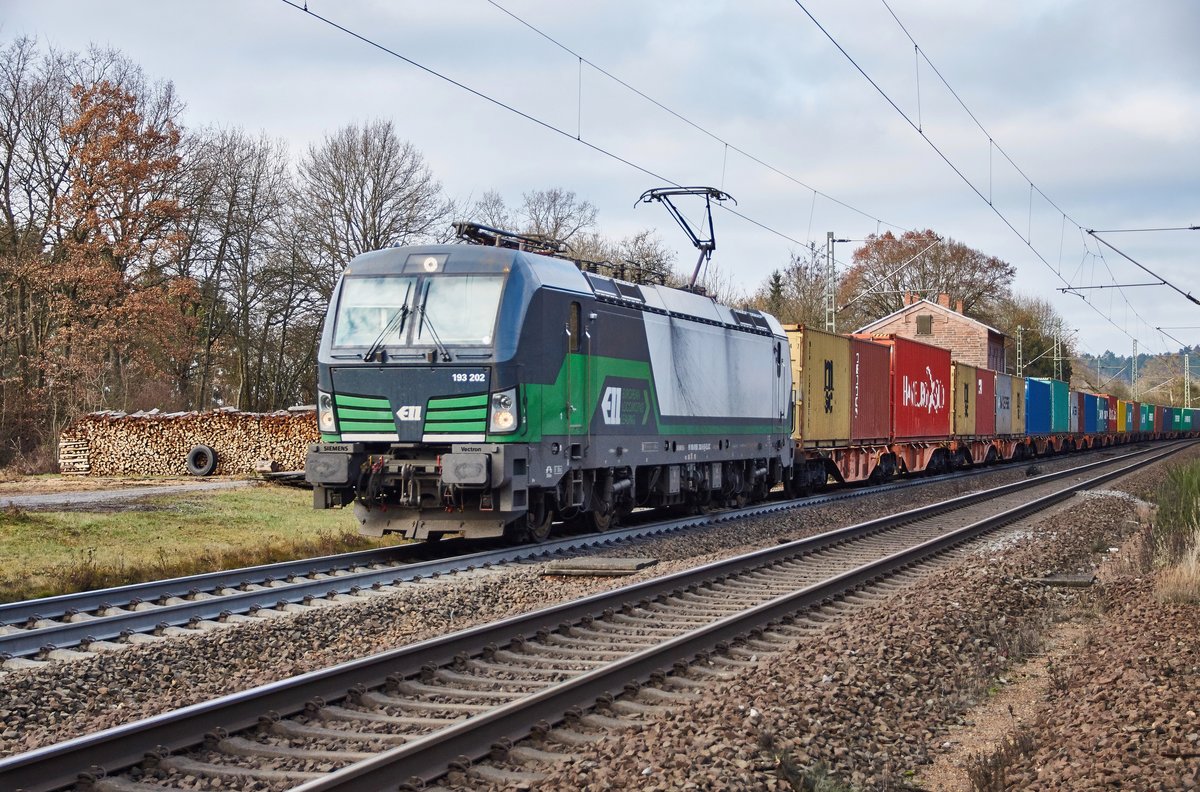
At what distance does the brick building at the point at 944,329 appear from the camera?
72062 mm

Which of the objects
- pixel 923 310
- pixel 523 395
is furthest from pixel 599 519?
pixel 923 310

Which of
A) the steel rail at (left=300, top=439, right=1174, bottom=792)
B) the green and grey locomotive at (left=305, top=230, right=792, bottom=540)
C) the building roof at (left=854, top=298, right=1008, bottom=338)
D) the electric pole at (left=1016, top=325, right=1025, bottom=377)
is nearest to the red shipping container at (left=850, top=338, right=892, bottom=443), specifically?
the green and grey locomotive at (left=305, top=230, right=792, bottom=540)

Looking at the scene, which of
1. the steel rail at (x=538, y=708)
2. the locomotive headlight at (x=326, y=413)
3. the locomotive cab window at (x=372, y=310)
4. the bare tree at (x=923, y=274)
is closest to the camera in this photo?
the steel rail at (x=538, y=708)

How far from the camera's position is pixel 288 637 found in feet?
27.0

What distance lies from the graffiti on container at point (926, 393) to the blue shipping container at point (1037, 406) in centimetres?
1360

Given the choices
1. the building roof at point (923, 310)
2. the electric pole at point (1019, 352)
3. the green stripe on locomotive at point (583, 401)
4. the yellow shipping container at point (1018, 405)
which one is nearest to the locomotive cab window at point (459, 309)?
the green stripe on locomotive at point (583, 401)

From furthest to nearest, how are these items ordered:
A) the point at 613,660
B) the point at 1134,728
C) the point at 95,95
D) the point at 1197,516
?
the point at 95,95, the point at 1197,516, the point at 613,660, the point at 1134,728

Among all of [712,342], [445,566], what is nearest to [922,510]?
[712,342]

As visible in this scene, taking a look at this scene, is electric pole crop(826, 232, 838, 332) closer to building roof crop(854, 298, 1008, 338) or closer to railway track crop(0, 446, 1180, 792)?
railway track crop(0, 446, 1180, 792)

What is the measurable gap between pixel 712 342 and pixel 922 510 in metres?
4.89

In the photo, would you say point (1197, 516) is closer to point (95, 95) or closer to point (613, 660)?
point (613, 660)

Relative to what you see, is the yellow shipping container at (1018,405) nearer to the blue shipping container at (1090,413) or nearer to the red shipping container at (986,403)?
the red shipping container at (986,403)

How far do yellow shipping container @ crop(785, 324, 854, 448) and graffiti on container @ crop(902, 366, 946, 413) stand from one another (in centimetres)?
455

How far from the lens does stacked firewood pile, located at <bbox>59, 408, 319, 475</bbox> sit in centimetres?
2450
